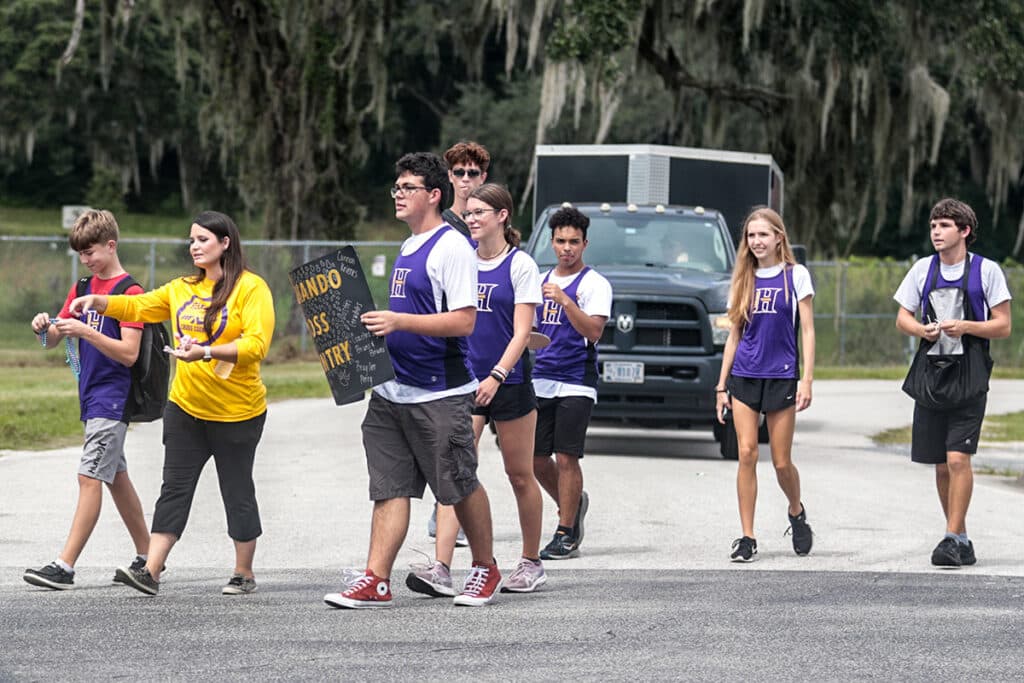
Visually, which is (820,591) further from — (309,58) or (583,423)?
(309,58)

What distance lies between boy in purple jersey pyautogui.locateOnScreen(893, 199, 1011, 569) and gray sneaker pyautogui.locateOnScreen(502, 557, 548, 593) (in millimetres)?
2222

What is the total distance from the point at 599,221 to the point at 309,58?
45.4 feet

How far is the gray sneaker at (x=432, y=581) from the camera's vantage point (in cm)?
754

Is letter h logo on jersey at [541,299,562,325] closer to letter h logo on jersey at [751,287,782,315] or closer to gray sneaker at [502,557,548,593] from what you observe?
letter h logo on jersey at [751,287,782,315]

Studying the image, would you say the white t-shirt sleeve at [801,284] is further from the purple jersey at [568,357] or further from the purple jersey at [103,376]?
the purple jersey at [103,376]

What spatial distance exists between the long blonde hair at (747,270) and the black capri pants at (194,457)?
283 centimetres

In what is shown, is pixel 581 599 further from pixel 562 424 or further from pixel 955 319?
pixel 955 319

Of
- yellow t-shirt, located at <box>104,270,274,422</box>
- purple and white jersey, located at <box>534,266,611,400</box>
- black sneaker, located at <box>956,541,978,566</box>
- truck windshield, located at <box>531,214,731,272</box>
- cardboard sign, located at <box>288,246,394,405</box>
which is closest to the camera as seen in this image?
cardboard sign, located at <box>288,246,394,405</box>

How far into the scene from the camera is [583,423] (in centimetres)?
902

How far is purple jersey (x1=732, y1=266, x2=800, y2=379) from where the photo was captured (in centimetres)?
917

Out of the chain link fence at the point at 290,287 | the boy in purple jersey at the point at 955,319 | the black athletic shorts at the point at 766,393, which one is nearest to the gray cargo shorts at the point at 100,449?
the black athletic shorts at the point at 766,393

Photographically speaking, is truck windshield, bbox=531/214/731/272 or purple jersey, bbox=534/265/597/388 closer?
purple jersey, bbox=534/265/597/388

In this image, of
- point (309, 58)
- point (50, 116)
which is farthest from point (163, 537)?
point (50, 116)

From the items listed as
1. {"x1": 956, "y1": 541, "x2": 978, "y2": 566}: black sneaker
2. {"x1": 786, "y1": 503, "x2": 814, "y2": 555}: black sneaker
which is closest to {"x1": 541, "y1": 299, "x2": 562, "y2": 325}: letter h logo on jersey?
{"x1": 786, "y1": 503, "x2": 814, "y2": 555}: black sneaker
